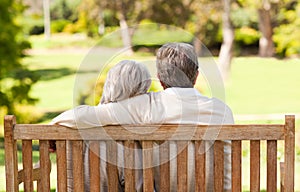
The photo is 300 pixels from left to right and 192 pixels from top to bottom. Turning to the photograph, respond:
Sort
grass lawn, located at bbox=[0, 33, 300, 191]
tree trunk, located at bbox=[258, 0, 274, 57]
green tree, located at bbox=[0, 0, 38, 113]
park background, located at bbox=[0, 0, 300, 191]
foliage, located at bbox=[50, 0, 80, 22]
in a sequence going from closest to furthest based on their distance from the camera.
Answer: green tree, located at bbox=[0, 0, 38, 113]
grass lawn, located at bbox=[0, 33, 300, 191]
park background, located at bbox=[0, 0, 300, 191]
tree trunk, located at bbox=[258, 0, 274, 57]
foliage, located at bbox=[50, 0, 80, 22]

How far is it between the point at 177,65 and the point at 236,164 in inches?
18.3

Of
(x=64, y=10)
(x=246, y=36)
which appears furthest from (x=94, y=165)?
(x=64, y=10)

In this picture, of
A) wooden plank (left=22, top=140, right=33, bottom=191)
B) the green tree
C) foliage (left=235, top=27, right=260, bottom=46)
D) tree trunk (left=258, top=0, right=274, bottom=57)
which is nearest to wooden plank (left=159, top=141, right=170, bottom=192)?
wooden plank (left=22, top=140, right=33, bottom=191)

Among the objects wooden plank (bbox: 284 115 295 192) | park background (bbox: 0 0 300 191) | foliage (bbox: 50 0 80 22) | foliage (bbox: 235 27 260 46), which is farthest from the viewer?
foliage (bbox: 50 0 80 22)

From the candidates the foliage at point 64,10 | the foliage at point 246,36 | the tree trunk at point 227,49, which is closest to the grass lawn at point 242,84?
the tree trunk at point 227,49

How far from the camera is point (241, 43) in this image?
88.7 feet

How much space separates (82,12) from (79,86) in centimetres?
2578

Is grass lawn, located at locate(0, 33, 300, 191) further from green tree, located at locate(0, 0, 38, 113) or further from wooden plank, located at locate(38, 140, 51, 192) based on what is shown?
wooden plank, located at locate(38, 140, 51, 192)

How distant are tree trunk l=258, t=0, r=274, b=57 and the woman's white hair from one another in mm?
21961

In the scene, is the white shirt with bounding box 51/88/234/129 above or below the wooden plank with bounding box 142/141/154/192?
above

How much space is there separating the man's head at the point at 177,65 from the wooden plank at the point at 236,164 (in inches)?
12.3

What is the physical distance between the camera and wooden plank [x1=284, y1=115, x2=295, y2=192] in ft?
8.30

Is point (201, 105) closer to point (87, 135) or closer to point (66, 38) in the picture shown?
point (87, 135)

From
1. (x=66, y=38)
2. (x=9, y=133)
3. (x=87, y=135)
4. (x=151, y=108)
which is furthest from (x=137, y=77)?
(x=66, y=38)
